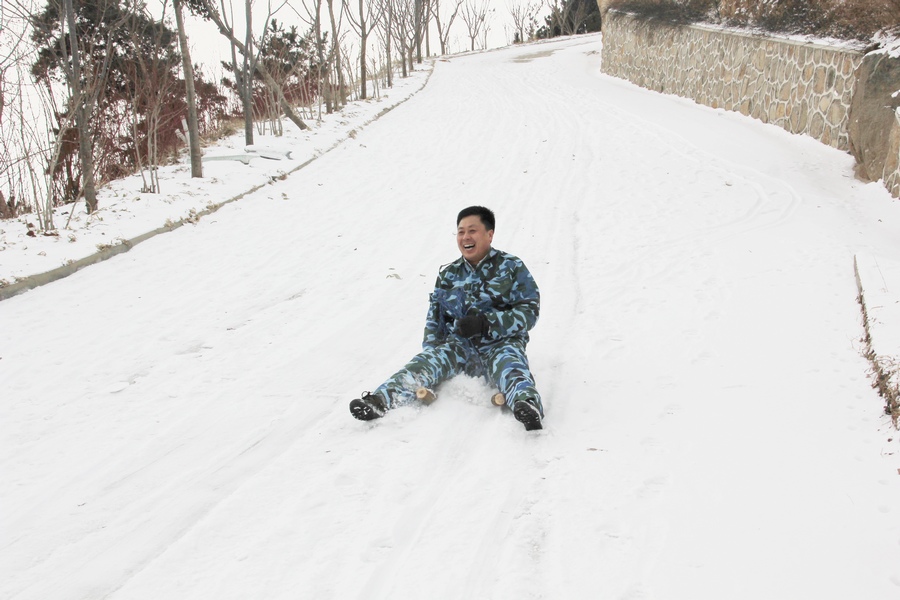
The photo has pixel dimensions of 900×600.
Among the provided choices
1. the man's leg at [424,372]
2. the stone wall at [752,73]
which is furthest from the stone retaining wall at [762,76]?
the man's leg at [424,372]

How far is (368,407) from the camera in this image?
2.84 m

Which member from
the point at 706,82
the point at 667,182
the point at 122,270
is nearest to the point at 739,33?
the point at 706,82

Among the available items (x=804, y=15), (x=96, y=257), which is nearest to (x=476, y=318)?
(x=96, y=257)

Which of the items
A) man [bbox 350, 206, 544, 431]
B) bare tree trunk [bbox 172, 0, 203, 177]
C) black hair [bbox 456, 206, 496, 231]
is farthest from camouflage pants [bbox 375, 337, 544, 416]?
bare tree trunk [bbox 172, 0, 203, 177]

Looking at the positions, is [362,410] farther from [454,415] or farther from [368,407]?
[454,415]

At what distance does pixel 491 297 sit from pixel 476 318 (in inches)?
8.0

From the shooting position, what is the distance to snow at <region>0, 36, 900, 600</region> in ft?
6.61

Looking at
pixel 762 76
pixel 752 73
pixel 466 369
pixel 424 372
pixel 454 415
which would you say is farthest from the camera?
pixel 752 73

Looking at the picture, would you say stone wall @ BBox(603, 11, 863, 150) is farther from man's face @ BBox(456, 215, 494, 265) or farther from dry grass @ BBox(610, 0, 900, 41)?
man's face @ BBox(456, 215, 494, 265)

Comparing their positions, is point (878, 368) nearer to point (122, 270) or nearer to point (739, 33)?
point (122, 270)

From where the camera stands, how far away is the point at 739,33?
34.6 feet

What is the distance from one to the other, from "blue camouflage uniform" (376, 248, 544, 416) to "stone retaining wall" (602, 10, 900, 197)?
15.2 ft

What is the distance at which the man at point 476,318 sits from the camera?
10.1ft

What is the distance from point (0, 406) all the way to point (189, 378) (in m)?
0.91
